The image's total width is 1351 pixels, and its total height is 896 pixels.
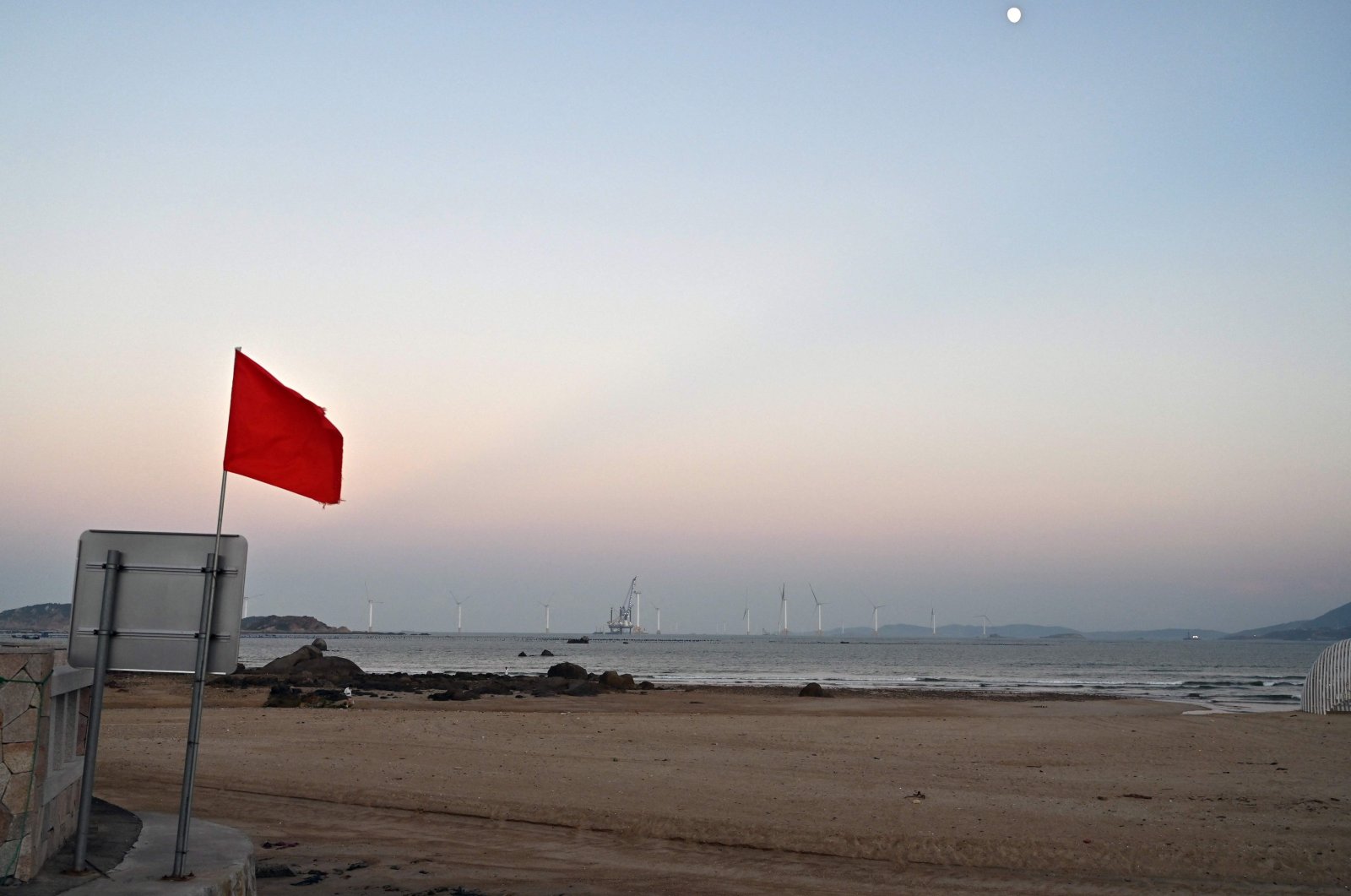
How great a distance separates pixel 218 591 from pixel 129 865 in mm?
2272

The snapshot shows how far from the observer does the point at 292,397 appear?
7570mm

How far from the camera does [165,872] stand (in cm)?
747

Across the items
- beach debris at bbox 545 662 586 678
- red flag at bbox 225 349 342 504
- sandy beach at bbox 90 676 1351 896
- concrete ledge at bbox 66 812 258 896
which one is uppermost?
red flag at bbox 225 349 342 504

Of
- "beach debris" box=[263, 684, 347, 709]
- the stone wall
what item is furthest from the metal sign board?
"beach debris" box=[263, 684, 347, 709]

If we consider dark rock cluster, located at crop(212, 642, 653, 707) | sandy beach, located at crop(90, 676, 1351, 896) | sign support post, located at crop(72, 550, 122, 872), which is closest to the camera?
sign support post, located at crop(72, 550, 122, 872)

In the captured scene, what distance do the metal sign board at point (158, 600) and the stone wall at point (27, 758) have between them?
0.32 meters

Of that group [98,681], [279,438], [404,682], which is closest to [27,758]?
[98,681]

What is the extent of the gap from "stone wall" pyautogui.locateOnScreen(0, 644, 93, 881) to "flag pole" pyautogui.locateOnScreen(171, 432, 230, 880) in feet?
2.87

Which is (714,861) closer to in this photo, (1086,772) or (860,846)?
(860,846)

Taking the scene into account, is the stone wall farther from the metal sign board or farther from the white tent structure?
the white tent structure

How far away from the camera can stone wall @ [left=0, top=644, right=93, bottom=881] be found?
670cm

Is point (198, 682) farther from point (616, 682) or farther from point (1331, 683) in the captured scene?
point (616, 682)

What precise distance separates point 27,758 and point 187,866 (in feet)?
4.68

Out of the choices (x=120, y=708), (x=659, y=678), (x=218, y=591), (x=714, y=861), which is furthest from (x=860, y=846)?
(x=659, y=678)
